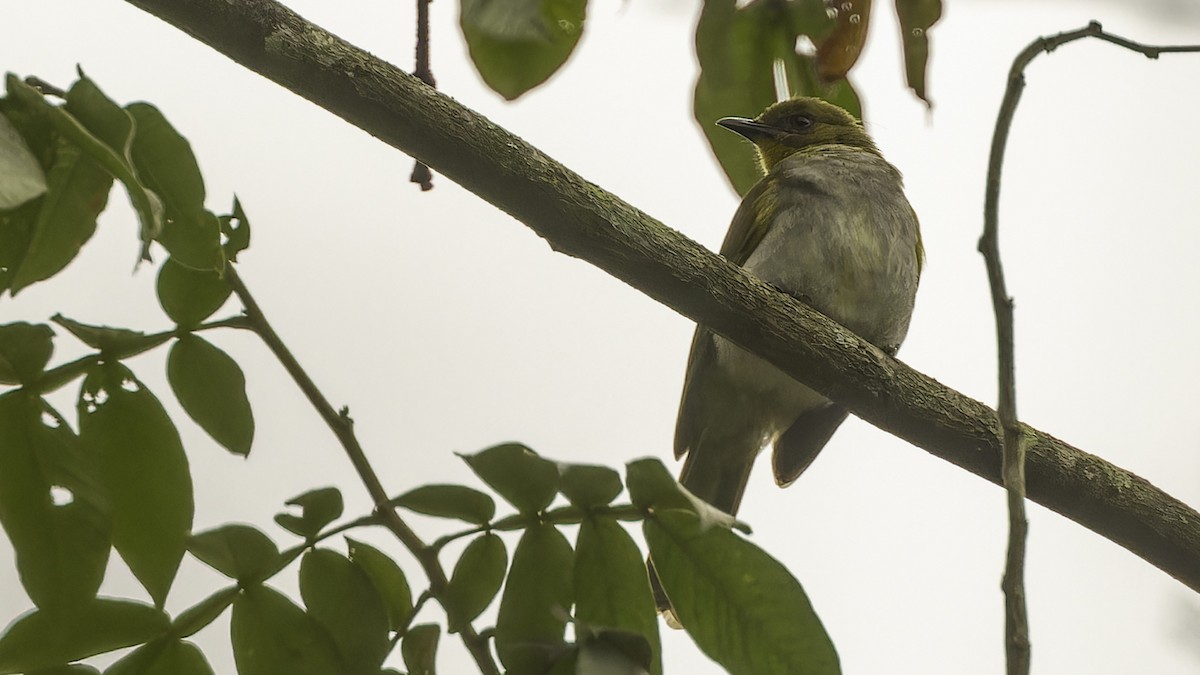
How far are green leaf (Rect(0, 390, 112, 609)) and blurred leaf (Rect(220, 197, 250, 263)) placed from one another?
1.24 ft

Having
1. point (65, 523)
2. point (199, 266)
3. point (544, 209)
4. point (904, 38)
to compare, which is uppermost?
point (904, 38)

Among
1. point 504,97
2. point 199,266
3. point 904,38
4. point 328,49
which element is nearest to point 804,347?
point 904,38

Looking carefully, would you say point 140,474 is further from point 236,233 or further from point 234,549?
point 236,233

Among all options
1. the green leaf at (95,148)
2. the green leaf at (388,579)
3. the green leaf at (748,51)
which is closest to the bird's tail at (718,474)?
the green leaf at (748,51)

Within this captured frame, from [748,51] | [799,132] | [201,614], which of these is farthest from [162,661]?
[799,132]

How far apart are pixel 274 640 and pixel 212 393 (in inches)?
13.5

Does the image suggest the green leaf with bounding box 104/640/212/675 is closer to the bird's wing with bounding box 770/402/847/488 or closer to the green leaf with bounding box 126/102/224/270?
the green leaf with bounding box 126/102/224/270

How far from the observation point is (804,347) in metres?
2.40

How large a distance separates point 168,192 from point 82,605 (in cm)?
48

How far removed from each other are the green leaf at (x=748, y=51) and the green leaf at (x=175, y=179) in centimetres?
100

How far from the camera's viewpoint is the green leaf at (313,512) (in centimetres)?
144

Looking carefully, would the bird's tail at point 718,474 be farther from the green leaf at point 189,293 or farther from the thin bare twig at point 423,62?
the green leaf at point 189,293

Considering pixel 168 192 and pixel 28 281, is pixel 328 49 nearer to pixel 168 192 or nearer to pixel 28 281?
pixel 168 192

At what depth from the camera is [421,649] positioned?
151cm
